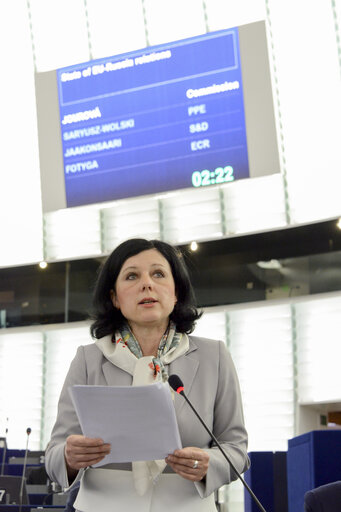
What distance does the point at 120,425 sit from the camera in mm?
2291

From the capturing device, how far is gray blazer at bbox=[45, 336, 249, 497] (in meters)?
2.46

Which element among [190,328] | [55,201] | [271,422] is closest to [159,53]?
[55,201]

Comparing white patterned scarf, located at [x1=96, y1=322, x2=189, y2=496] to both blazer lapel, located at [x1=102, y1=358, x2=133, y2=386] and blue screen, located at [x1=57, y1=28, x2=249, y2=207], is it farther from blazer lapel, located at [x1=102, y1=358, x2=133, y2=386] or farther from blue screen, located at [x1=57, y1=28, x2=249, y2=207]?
blue screen, located at [x1=57, y1=28, x2=249, y2=207]

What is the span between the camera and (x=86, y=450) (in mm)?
2299

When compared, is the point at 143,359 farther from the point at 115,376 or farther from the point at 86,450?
the point at 86,450

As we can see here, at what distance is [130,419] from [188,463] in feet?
0.68

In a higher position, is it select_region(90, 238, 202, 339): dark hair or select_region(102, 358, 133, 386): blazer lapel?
select_region(90, 238, 202, 339): dark hair

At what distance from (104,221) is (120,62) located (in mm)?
3330

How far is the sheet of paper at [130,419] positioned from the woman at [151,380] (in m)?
0.04

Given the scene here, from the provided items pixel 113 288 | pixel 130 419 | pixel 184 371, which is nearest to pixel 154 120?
pixel 113 288

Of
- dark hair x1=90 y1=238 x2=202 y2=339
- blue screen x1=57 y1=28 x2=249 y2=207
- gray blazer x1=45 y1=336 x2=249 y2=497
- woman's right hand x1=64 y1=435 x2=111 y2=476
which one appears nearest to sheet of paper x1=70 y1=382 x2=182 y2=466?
woman's right hand x1=64 y1=435 x2=111 y2=476

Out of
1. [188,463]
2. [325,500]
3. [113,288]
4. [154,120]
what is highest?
[154,120]

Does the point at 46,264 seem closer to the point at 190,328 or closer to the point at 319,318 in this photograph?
the point at 319,318

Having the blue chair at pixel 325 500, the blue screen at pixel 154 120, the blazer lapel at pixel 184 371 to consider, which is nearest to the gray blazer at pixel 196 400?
the blazer lapel at pixel 184 371
